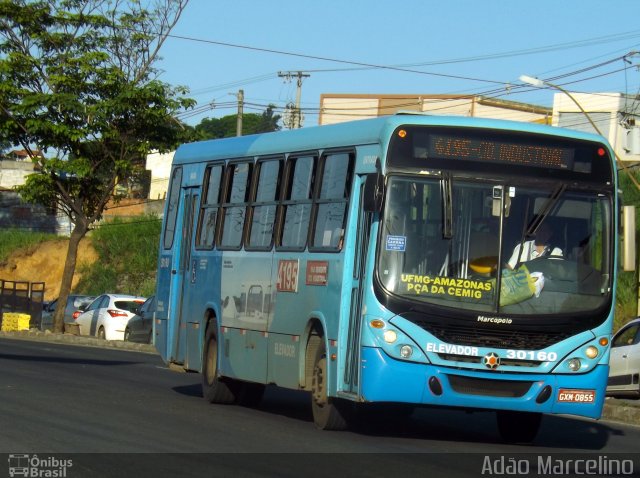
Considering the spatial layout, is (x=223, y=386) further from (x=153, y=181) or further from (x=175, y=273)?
(x=153, y=181)

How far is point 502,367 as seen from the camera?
36.7 ft

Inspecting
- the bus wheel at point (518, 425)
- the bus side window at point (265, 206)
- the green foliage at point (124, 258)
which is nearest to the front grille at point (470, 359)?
the bus wheel at point (518, 425)

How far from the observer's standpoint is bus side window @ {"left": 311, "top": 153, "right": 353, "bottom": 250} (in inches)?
480

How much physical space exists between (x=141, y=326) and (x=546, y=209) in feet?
74.7

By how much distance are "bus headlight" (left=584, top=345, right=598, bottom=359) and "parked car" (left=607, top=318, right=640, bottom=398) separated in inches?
318

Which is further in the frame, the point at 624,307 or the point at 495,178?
the point at 624,307

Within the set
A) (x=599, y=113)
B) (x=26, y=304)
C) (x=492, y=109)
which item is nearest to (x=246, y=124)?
(x=492, y=109)

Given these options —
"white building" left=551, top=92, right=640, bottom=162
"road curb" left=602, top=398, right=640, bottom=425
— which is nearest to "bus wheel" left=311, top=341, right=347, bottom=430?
Answer: "road curb" left=602, top=398, right=640, bottom=425

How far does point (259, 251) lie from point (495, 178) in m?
A: 3.58

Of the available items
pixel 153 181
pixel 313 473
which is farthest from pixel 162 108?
pixel 153 181

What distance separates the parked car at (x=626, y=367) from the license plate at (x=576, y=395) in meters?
8.10

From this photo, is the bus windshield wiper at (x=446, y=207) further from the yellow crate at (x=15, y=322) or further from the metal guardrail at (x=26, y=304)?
the metal guardrail at (x=26, y=304)

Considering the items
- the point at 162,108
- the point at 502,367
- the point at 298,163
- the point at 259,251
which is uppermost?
the point at 162,108

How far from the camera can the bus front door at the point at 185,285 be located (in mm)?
16250
